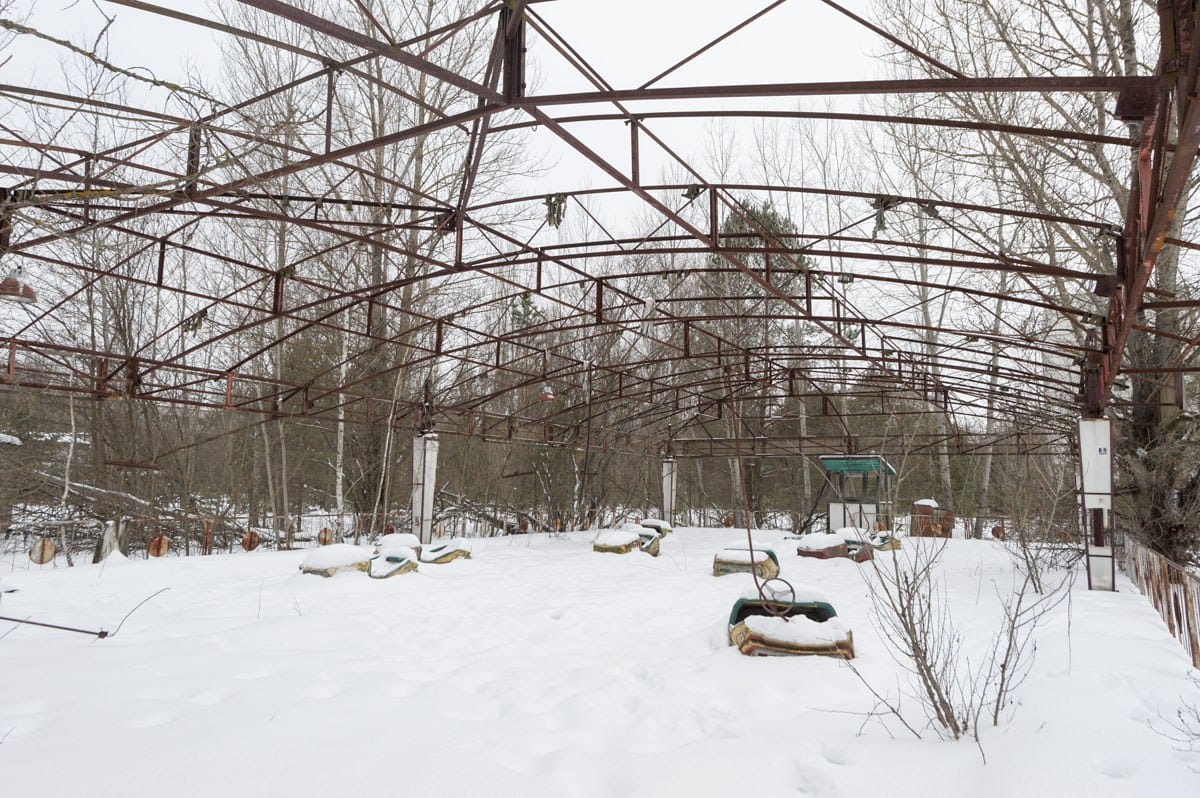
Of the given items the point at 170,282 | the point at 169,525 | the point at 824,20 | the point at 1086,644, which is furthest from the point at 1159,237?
the point at 170,282

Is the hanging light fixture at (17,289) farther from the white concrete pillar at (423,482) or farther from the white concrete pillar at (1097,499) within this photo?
the white concrete pillar at (1097,499)

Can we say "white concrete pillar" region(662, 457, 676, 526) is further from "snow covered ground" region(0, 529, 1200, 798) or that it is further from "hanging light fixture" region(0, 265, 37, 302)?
"hanging light fixture" region(0, 265, 37, 302)

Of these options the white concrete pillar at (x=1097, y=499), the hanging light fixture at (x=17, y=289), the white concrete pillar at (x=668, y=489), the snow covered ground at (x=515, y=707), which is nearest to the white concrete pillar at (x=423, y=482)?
the snow covered ground at (x=515, y=707)

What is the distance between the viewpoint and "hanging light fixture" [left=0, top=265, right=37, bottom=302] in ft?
20.1

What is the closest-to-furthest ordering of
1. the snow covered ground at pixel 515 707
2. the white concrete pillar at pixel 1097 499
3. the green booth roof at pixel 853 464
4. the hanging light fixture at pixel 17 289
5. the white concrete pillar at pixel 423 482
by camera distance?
the snow covered ground at pixel 515 707 < the hanging light fixture at pixel 17 289 < the white concrete pillar at pixel 1097 499 < the white concrete pillar at pixel 423 482 < the green booth roof at pixel 853 464

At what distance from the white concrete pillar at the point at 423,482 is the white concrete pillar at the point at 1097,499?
12057mm

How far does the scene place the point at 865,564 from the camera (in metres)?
13.9

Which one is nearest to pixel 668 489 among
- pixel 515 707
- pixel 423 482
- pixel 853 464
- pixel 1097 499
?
pixel 853 464

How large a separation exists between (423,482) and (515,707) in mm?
11049

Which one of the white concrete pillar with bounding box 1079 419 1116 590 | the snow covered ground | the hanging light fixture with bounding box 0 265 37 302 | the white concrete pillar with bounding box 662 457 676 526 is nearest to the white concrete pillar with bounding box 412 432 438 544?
the snow covered ground

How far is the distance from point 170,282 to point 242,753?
781 inches

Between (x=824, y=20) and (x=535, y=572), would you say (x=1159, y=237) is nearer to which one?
(x=824, y=20)

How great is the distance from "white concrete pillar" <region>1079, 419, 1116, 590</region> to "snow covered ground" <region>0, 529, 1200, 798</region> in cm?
158

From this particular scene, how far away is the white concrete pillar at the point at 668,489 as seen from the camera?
830 inches
